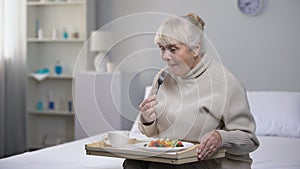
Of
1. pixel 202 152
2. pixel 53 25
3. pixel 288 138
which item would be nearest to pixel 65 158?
pixel 202 152

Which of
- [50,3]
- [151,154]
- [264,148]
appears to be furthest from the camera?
[50,3]

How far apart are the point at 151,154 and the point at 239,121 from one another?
15.4 inches

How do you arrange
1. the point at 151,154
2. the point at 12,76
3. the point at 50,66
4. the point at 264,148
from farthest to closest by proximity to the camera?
the point at 50,66 → the point at 12,76 → the point at 264,148 → the point at 151,154

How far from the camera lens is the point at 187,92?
1842 mm

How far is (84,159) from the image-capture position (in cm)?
263

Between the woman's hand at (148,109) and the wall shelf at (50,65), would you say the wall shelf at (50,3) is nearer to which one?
the wall shelf at (50,65)

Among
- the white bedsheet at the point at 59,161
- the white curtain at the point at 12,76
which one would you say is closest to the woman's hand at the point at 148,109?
the white bedsheet at the point at 59,161

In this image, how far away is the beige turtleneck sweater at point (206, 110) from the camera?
1.83m

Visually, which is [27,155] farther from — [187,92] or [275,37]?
[275,37]

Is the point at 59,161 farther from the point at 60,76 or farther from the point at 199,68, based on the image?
the point at 60,76

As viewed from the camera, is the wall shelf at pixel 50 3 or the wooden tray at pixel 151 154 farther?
the wall shelf at pixel 50 3

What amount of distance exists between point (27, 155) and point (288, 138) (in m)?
1.73

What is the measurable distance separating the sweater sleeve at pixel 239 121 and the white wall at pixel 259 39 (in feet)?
7.37

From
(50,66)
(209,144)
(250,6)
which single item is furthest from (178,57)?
(50,66)
